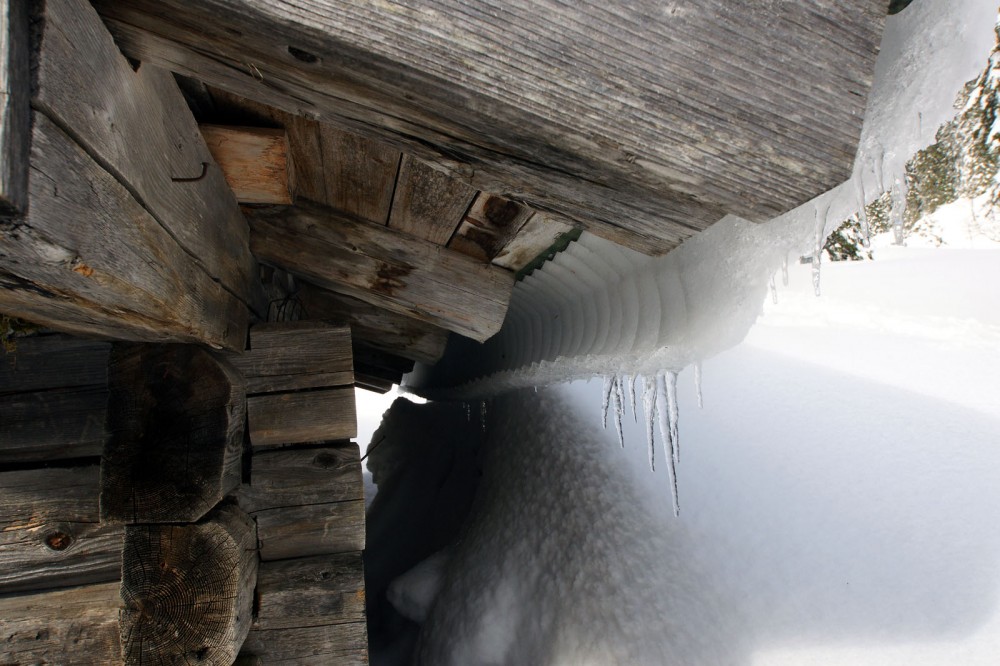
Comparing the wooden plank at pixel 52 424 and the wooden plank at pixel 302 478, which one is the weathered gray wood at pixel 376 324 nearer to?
the wooden plank at pixel 302 478

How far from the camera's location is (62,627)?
157 centimetres

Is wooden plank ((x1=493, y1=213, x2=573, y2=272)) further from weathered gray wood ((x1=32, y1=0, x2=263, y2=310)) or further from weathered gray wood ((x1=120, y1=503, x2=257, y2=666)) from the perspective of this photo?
A: weathered gray wood ((x1=120, y1=503, x2=257, y2=666))

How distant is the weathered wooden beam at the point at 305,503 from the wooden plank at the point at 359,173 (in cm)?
74

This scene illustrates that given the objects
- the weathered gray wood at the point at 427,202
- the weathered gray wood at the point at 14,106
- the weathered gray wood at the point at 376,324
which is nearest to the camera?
the weathered gray wood at the point at 14,106

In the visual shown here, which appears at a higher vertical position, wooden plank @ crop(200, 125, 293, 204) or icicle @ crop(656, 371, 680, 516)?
wooden plank @ crop(200, 125, 293, 204)

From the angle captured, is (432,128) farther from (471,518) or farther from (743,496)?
(471,518)

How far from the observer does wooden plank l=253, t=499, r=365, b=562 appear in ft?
5.91

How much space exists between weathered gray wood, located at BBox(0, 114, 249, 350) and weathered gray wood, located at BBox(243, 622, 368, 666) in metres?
1.02

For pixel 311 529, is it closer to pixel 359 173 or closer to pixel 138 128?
pixel 359 173

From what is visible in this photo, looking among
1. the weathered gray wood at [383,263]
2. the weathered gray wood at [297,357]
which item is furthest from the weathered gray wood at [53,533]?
the weathered gray wood at [383,263]

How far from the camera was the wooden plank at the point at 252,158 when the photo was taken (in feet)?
4.48

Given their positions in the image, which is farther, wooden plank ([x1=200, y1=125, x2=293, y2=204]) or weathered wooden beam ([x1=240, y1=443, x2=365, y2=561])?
weathered wooden beam ([x1=240, y1=443, x2=365, y2=561])

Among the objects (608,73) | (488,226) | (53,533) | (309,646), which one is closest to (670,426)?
(488,226)

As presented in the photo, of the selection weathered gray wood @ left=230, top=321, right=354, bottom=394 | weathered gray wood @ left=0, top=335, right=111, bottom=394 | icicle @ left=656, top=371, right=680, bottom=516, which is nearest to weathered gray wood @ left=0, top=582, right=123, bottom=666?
weathered gray wood @ left=0, top=335, right=111, bottom=394
